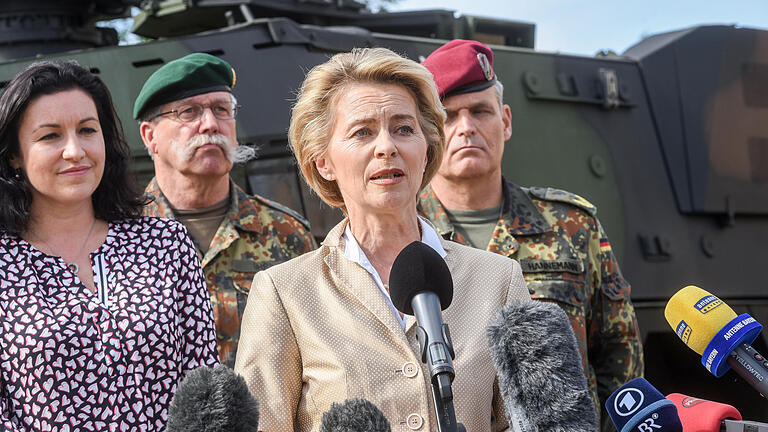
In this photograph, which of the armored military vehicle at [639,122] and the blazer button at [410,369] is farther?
the armored military vehicle at [639,122]

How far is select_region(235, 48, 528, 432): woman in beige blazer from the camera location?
2.49 metres

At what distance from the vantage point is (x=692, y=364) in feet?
24.3

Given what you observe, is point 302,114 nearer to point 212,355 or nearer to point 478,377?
point 212,355

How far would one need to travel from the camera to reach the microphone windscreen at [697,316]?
7.64 ft

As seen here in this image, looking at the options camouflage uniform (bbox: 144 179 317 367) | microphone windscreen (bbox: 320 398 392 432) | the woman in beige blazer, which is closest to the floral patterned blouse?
the woman in beige blazer

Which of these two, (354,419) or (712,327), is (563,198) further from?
(354,419)

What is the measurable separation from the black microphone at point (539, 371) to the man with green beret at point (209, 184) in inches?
85.5

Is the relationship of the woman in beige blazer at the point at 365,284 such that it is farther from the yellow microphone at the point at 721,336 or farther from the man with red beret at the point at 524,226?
the man with red beret at the point at 524,226

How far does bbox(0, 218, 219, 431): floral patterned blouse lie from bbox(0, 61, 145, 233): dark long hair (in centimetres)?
12

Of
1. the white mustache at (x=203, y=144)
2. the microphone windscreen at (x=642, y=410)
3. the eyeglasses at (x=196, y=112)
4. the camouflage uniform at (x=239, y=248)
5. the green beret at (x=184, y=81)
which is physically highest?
the green beret at (x=184, y=81)

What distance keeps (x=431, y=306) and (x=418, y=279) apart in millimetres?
84

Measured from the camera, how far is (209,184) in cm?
427

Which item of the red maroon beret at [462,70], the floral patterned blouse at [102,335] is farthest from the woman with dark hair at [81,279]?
the red maroon beret at [462,70]

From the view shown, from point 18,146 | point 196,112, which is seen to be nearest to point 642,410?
point 18,146
